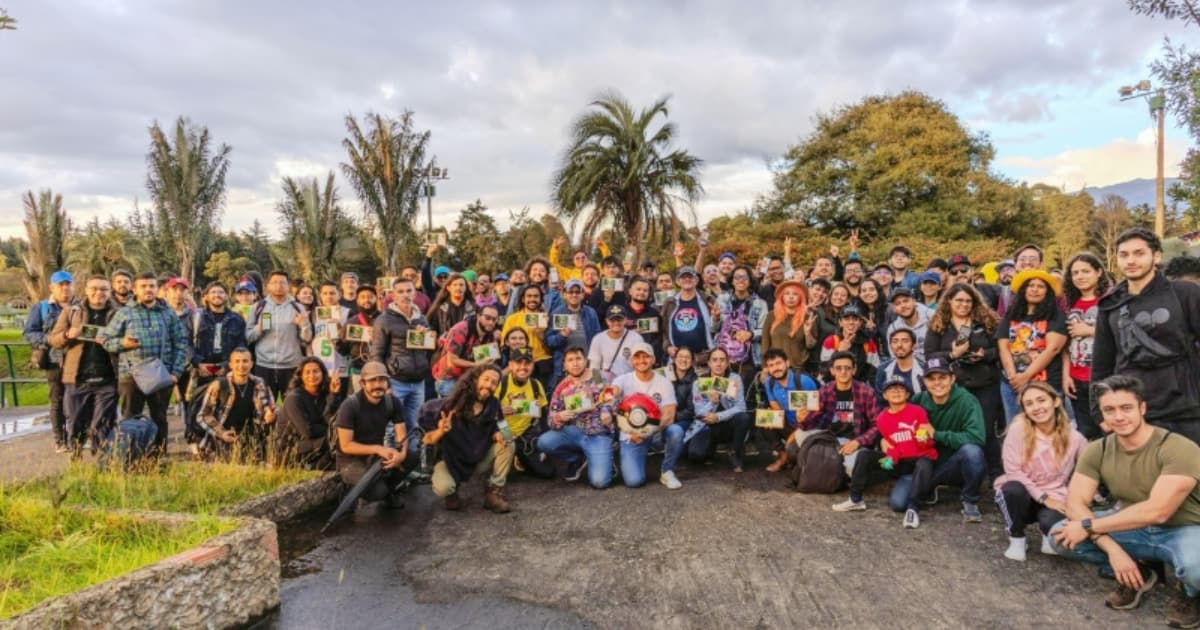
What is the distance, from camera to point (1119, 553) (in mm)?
3859

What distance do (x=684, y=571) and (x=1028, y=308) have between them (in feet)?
12.6

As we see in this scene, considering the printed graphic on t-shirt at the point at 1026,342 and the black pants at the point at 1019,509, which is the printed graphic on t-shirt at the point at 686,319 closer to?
the printed graphic on t-shirt at the point at 1026,342

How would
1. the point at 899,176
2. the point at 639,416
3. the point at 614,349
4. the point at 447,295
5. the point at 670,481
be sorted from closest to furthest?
the point at 670,481
the point at 639,416
the point at 614,349
the point at 447,295
the point at 899,176

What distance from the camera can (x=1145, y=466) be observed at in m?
3.87

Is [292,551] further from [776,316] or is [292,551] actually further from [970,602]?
[776,316]

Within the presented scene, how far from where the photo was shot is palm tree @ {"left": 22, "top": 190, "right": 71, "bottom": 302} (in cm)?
1878

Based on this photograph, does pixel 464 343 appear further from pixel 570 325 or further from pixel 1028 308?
pixel 1028 308

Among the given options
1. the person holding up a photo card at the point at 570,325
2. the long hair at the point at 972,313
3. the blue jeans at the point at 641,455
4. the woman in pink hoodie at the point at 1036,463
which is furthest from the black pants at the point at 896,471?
the person holding up a photo card at the point at 570,325

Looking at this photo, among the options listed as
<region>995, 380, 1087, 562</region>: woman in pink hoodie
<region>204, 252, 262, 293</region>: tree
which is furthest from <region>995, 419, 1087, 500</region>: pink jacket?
<region>204, 252, 262, 293</region>: tree

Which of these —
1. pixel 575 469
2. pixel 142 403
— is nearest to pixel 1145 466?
pixel 575 469

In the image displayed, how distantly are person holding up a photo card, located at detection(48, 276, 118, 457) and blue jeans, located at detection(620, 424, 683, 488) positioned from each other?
4.88 meters

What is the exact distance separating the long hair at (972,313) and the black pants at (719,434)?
1.98 m

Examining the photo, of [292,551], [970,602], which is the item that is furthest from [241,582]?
[970,602]

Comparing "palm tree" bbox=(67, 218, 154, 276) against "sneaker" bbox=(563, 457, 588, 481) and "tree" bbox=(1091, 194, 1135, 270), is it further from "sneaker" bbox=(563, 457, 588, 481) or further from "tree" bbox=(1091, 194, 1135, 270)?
"tree" bbox=(1091, 194, 1135, 270)
